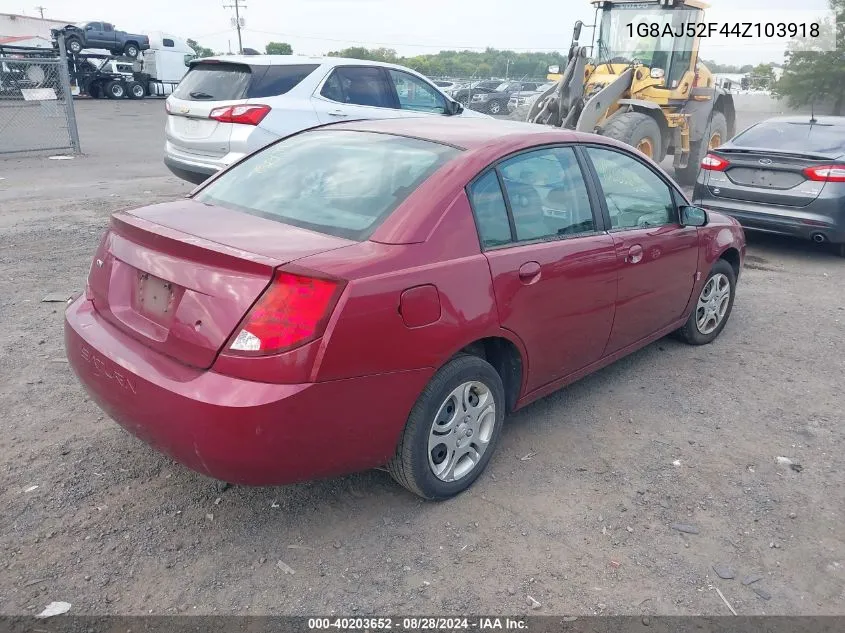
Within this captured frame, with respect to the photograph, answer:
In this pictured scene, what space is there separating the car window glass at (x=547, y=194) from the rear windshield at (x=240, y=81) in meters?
5.33

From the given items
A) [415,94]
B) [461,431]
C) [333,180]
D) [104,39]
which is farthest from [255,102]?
[104,39]

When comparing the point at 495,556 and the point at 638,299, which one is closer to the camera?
the point at 495,556

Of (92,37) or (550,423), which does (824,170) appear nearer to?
(550,423)

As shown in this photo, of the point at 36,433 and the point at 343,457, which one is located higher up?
the point at 343,457

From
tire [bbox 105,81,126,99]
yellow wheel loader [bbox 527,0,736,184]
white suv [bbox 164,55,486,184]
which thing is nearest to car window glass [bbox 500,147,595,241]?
white suv [bbox 164,55,486,184]

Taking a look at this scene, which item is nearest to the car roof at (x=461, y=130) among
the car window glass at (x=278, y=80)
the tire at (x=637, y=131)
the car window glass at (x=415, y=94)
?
the car window glass at (x=278, y=80)

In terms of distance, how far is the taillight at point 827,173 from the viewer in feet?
23.4

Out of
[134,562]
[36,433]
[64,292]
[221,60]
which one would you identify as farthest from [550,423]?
[221,60]

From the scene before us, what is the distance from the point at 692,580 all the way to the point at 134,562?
2.14m

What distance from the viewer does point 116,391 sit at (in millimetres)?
2738

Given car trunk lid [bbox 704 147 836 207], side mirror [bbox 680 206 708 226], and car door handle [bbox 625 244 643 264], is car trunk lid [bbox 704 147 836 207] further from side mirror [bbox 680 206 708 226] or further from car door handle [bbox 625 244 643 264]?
car door handle [bbox 625 244 643 264]

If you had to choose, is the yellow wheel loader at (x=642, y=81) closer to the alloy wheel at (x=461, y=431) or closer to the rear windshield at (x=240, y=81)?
the rear windshield at (x=240, y=81)

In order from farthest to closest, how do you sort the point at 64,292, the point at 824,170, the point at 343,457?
the point at 824,170 → the point at 64,292 → the point at 343,457

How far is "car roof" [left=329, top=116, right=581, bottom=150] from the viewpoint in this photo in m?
3.36
